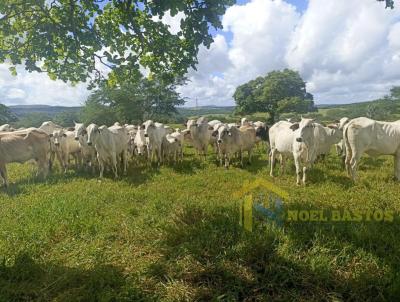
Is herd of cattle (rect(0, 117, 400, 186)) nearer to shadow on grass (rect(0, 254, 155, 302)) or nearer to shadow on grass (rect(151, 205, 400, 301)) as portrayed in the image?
shadow on grass (rect(151, 205, 400, 301))

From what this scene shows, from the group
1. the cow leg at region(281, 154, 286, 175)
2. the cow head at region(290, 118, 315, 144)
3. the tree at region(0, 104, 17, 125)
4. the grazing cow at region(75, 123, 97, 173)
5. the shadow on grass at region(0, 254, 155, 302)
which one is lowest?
the shadow on grass at region(0, 254, 155, 302)

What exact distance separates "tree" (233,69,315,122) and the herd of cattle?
35549 millimetres

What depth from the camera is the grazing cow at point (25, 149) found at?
11750mm

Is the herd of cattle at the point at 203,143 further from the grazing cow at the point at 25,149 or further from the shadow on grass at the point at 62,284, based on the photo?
the shadow on grass at the point at 62,284

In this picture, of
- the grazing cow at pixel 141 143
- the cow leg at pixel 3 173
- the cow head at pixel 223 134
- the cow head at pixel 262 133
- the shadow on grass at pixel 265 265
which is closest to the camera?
the shadow on grass at pixel 265 265

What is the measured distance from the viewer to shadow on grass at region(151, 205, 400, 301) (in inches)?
162

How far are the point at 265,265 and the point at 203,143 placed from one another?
1215 centimetres

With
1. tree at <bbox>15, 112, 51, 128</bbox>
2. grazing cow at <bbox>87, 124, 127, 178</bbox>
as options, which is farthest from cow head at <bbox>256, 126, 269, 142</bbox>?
tree at <bbox>15, 112, 51, 128</bbox>

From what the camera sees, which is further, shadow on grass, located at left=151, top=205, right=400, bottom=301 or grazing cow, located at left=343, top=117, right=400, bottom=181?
grazing cow, located at left=343, top=117, right=400, bottom=181

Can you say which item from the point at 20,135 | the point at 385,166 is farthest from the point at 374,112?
the point at 20,135

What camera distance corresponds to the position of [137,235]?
5793mm

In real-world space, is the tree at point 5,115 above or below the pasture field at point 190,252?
above

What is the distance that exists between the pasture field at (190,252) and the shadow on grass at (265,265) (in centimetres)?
2

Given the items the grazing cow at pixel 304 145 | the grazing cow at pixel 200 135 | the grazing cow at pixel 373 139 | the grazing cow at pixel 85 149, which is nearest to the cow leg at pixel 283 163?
the grazing cow at pixel 304 145
